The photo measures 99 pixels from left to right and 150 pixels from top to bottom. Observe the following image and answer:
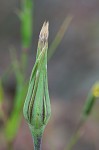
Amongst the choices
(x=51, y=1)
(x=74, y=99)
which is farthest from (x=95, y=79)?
(x=51, y=1)

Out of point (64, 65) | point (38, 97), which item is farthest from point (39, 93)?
point (64, 65)

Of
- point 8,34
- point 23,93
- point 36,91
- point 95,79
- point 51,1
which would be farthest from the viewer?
point 51,1

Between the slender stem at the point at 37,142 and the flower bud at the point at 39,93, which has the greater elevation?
the flower bud at the point at 39,93

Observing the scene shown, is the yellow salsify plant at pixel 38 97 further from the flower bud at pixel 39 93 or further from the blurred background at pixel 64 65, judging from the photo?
the blurred background at pixel 64 65

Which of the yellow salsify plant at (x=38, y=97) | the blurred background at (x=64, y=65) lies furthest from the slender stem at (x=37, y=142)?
the blurred background at (x=64, y=65)

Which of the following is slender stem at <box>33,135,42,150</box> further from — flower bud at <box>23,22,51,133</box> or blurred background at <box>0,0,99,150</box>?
blurred background at <box>0,0,99,150</box>

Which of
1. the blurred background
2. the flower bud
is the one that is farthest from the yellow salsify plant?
→ the blurred background

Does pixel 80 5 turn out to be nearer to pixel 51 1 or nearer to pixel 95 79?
pixel 51 1
